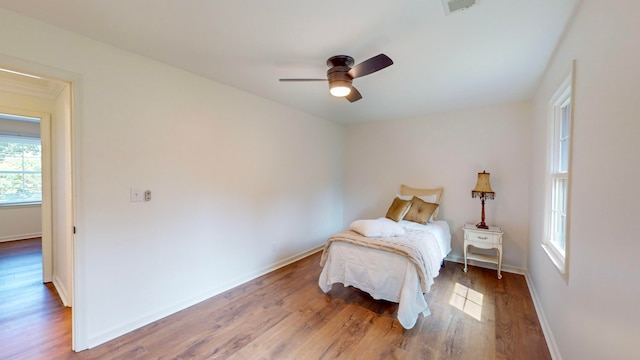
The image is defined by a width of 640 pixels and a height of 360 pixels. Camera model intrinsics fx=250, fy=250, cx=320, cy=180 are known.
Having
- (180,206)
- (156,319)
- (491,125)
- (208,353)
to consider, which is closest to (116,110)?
(180,206)

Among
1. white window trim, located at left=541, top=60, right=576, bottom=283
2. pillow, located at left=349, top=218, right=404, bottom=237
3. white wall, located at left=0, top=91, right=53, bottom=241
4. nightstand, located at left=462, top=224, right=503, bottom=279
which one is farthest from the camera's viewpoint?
white wall, located at left=0, top=91, right=53, bottom=241

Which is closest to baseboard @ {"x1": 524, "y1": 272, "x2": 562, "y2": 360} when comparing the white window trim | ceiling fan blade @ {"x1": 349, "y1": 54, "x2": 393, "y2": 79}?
the white window trim

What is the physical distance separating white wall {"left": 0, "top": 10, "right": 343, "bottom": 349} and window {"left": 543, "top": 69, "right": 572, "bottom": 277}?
10.1 feet

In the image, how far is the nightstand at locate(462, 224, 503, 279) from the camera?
3287 millimetres

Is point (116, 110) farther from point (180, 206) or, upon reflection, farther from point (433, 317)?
point (433, 317)

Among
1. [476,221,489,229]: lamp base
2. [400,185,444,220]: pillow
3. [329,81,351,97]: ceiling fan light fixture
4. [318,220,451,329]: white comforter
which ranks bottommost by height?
[318,220,451,329]: white comforter

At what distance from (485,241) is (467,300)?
1.00m

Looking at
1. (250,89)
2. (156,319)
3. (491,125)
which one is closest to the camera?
(156,319)

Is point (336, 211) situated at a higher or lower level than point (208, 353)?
higher

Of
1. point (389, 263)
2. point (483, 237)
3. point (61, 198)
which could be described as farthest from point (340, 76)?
point (61, 198)

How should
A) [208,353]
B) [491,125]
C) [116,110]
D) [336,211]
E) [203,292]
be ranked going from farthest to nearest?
[336,211]
[491,125]
[203,292]
[116,110]
[208,353]

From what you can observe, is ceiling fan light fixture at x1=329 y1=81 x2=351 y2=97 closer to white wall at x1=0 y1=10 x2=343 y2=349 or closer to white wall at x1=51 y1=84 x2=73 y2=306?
white wall at x1=0 y1=10 x2=343 y2=349

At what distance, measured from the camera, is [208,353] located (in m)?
1.95

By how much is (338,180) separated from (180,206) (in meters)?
3.08
